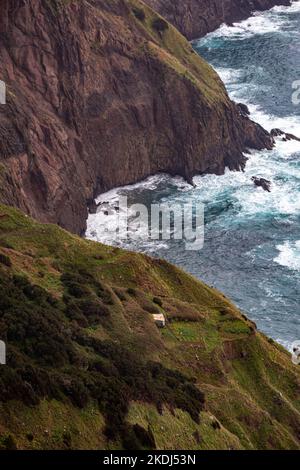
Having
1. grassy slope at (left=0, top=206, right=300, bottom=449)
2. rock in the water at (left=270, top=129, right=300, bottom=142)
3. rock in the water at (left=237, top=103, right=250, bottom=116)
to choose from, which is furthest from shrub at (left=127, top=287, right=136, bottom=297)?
rock in the water at (left=237, top=103, right=250, bottom=116)

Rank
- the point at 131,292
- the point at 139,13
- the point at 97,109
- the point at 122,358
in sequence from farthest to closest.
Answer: the point at 139,13, the point at 97,109, the point at 131,292, the point at 122,358

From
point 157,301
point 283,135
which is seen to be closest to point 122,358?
point 157,301

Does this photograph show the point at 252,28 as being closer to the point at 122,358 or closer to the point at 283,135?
the point at 283,135

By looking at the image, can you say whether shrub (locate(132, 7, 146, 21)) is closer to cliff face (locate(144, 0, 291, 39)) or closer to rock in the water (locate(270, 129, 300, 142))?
rock in the water (locate(270, 129, 300, 142))

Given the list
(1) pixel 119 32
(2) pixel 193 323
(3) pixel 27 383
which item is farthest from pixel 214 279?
(3) pixel 27 383

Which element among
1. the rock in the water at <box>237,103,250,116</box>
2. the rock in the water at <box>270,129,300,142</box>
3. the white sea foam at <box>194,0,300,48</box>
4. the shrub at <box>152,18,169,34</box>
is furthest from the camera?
the white sea foam at <box>194,0,300,48</box>

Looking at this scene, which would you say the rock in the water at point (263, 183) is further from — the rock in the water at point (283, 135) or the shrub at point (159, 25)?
the shrub at point (159, 25)
